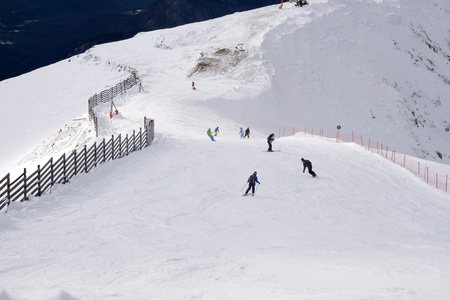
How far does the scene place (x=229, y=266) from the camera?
10.2 m

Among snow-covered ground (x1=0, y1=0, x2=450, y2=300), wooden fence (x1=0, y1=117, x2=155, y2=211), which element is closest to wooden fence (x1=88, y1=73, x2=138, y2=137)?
snow-covered ground (x1=0, y1=0, x2=450, y2=300)

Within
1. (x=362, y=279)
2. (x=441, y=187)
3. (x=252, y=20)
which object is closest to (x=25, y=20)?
(x=252, y=20)

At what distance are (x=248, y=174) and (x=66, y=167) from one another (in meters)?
8.50

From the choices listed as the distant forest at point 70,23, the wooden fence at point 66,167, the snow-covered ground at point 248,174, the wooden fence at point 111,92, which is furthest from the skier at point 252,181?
the distant forest at point 70,23

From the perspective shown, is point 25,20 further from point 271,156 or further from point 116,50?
point 271,156

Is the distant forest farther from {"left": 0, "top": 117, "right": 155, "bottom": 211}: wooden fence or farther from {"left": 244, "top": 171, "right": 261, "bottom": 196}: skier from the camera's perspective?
→ {"left": 244, "top": 171, "right": 261, "bottom": 196}: skier

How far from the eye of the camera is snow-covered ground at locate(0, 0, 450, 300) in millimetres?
9641

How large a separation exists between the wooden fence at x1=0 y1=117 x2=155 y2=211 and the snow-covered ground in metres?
0.54

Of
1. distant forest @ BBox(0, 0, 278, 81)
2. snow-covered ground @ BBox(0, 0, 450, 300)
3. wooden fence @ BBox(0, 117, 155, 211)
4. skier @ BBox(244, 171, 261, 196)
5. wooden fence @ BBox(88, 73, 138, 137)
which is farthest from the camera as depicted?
distant forest @ BBox(0, 0, 278, 81)

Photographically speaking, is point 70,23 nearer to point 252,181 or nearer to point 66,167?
point 66,167

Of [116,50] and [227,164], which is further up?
[116,50]

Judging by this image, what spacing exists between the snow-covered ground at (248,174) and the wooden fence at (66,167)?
54cm

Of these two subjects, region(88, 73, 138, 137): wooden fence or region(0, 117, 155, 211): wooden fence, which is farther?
region(88, 73, 138, 137): wooden fence

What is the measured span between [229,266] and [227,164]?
1267 centimetres
